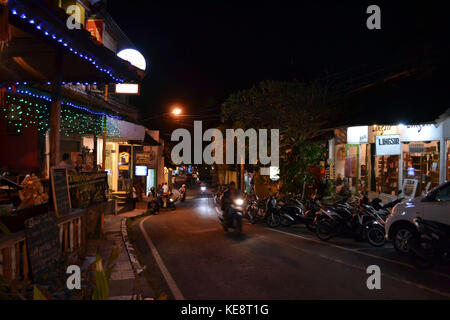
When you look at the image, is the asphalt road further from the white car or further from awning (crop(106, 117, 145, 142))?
awning (crop(106, 117, 145, 142))

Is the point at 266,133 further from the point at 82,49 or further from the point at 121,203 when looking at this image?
the point at 82,49

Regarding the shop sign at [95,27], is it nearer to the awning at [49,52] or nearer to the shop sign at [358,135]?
the awning at [49,52]

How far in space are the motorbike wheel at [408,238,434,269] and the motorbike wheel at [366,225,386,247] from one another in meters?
2.16

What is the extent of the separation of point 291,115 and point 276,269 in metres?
11.3

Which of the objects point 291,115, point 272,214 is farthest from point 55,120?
point 291,115

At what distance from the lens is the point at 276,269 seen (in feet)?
A: 25.0

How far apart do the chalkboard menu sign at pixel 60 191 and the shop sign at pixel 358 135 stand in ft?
45.8

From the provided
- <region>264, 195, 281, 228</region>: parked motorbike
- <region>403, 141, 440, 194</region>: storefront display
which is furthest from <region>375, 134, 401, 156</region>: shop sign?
<region>264, 195, 281, 228</region>: parked motorbike

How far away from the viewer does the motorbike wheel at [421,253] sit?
7.62 m

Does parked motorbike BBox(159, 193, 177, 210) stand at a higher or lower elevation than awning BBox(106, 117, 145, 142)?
lower

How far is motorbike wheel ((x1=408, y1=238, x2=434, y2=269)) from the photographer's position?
25.0ft
